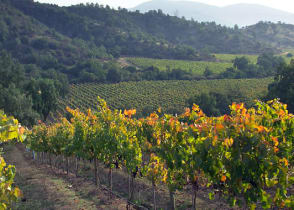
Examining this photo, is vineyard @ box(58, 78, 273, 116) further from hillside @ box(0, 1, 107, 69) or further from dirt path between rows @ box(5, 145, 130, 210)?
hillside @ box(0, 1, 107, 69)

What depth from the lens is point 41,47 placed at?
139125mm

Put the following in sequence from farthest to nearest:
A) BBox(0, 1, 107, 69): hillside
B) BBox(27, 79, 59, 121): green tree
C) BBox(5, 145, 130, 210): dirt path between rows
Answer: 1. BBox(0, 1, 107, 69): hillside
2. BBox(27, 79, 59, 121): green tree
3. BBox(5, 145, 130, 210): dirt path between rows

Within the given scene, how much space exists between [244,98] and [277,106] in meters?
53.1

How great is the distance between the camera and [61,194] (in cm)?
1494

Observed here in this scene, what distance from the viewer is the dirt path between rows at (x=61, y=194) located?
43.5 feet

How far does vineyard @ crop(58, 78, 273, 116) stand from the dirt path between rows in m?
39.7

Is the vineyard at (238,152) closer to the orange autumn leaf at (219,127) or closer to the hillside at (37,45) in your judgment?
the orange autumn leaf at (219,127)

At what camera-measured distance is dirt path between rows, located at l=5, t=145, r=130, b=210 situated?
13.2 m

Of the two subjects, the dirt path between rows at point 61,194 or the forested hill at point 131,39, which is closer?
the dirt path between rows at point 61,194

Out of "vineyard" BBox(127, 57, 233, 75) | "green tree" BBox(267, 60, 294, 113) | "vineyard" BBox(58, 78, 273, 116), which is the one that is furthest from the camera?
"vineyard" BBox(127, 57, 233, 75)

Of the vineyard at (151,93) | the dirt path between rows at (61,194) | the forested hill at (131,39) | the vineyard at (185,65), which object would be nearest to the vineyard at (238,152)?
the dirt path between rows at (61,194)

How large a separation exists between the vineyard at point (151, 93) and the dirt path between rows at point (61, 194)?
130 feet

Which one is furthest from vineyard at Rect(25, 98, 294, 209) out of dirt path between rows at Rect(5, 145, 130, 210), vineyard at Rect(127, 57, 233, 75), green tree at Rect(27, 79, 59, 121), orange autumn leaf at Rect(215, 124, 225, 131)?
vineyard at Rect(127, 57, 233, 75)

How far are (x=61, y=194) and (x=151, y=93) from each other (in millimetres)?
59773
